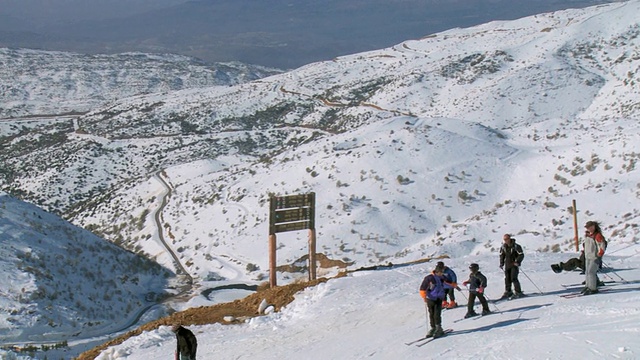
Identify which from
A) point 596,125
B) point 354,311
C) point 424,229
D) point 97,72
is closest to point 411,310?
point 354,311

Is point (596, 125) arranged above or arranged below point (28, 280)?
above

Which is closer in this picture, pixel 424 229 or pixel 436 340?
pixel 436 340

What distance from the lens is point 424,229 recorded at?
97.0ft

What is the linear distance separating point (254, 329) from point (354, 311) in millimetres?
2194

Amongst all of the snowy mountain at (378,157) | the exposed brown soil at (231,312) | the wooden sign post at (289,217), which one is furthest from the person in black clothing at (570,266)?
the wooden sign post at (289,217)

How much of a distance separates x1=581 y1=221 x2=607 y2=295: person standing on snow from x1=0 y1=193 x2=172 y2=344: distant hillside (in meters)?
14.0

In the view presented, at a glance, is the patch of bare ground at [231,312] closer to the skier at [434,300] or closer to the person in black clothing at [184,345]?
the person in black clothing at [184,345]

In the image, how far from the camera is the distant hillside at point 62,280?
2030cm

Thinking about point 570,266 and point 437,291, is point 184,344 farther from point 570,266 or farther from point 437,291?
point 570,266

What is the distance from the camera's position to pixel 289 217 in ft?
66.0

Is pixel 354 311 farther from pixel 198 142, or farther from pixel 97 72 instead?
pixel 97 72

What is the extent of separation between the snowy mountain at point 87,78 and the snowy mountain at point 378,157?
23.2m

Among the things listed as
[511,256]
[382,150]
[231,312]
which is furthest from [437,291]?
[382,150]

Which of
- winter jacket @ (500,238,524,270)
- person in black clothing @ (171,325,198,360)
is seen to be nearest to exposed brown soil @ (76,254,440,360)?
person in black clothing @ (171,325,198,360)
